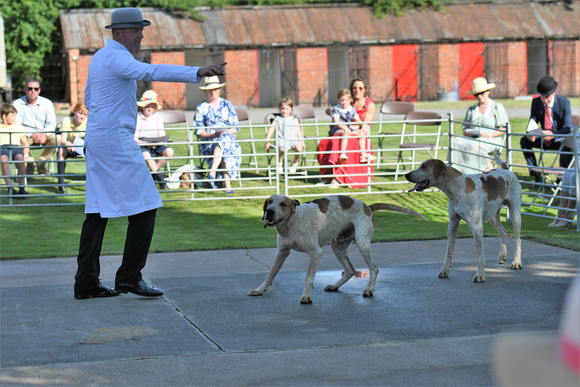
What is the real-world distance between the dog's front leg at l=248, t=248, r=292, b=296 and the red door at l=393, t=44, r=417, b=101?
123 feet

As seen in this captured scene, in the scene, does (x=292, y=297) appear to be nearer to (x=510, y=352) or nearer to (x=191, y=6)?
(x=510, y=352)

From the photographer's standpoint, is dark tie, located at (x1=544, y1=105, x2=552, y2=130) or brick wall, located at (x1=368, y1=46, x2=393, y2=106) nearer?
dark tie, located at (x1=544, y1=105, x2=552, y2=130)

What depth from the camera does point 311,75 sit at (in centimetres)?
4219

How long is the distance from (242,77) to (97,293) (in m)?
35.6

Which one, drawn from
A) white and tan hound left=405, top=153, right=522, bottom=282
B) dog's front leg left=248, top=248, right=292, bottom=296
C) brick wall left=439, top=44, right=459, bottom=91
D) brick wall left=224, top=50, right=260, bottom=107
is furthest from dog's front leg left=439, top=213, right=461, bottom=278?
brick wall left=439, top=44, right=459, bottom=91

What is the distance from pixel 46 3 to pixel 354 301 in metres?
37.7

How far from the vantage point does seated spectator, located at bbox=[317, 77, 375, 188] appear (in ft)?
42.5

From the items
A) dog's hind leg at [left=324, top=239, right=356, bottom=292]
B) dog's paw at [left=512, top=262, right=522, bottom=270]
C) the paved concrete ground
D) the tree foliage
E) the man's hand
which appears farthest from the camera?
the tree foliage

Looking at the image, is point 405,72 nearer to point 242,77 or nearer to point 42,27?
point 242,77

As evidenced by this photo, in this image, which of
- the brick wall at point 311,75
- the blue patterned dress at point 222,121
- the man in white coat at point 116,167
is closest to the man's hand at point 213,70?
the man in white coat at point 116,167

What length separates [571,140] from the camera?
1026 centimetres

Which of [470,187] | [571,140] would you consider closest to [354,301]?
[470,187]

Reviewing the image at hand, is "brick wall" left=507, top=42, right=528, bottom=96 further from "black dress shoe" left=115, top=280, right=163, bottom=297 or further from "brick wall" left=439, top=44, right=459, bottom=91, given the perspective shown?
"black dress shoe" left=115, top=280, right=163, bottom=297

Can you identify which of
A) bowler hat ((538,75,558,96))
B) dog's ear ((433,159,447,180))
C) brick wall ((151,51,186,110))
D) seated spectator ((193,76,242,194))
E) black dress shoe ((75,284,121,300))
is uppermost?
brick wall ((151,51,186,110))
